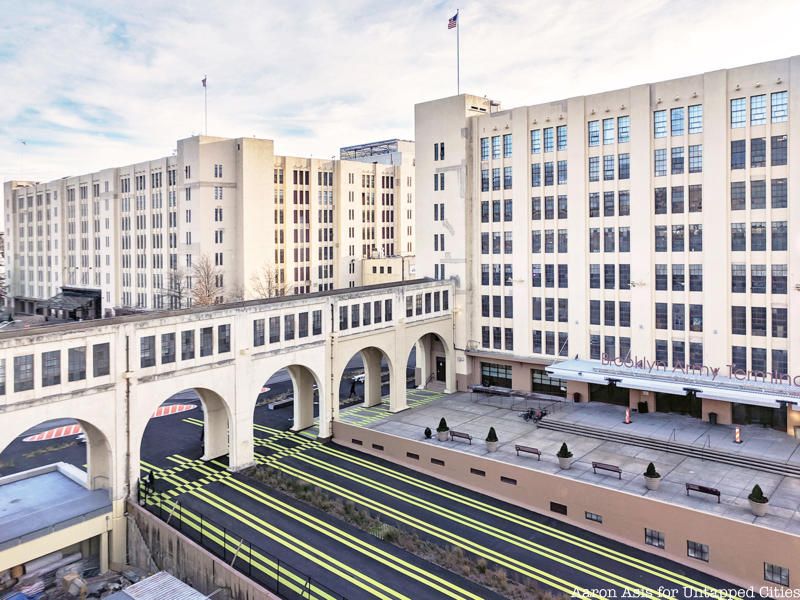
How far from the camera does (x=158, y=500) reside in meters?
35.8

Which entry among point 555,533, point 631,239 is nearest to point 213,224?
point 631,239

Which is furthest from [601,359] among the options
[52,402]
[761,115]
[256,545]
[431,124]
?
[52,402]

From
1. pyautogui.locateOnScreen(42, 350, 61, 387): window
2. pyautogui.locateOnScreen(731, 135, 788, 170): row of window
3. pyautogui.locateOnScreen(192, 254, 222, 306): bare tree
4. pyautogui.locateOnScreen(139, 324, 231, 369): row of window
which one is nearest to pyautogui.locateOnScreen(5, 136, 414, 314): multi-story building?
pyautogui.locateOnScreen(192, 254, 222, 306): bare tree

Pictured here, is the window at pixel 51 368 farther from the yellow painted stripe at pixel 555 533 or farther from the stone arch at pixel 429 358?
Answer: the stone arch at pixel 429 358

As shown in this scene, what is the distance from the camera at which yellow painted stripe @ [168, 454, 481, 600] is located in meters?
28.3

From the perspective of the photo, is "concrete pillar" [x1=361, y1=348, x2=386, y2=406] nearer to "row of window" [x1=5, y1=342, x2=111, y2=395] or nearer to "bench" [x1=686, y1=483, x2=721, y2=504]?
"row of window" [x1=5, y1=342, x2=111, y2=395]

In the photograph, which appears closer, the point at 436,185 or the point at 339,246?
the point at 436,185

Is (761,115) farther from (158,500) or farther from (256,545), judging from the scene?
(158,500)

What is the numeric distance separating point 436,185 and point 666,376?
2803 cm

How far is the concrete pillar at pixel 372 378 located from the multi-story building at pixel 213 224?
37968 millimetres

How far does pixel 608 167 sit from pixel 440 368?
82.7ft

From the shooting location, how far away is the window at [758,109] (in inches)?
1751

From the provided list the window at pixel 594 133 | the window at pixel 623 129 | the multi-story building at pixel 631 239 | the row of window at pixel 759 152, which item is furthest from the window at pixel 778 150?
the window at pixel 594 133

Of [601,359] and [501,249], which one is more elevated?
[501,249]
